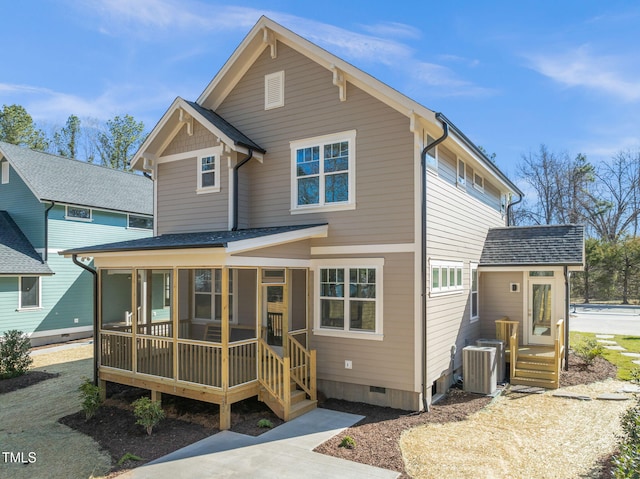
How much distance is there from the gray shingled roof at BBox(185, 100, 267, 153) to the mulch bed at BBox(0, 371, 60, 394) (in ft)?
28.8

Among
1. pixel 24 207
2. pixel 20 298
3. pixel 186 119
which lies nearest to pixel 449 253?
pixel 186 119

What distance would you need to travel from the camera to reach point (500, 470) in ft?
20.7

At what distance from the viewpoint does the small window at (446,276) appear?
9844 mm

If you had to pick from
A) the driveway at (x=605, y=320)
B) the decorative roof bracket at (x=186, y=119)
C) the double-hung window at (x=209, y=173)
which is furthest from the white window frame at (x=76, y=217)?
the driveway at (x=605, y=320)

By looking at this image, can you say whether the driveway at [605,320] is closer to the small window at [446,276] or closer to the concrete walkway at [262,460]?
the small window at [446,276]

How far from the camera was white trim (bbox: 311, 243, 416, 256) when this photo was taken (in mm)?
9180

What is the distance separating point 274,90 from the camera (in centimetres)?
1102

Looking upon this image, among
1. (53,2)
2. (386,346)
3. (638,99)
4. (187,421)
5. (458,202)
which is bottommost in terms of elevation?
(187,421)

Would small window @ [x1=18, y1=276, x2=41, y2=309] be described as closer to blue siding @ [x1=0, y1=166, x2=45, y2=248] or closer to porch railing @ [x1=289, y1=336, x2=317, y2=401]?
blue siding @ [x1=0, y1=166, x2=45, y2=248]

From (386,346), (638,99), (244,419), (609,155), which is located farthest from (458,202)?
(609,155)

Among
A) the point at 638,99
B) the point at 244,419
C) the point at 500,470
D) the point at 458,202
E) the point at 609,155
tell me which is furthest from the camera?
the point at 609,155

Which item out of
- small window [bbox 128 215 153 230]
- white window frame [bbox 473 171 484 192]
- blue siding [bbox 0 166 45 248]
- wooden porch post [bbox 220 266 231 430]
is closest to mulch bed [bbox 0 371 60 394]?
blue siding [bbox 0 166 45 248]

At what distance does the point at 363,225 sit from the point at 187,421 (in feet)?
18.1

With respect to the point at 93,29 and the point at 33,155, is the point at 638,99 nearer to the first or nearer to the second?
the point at 93,29
